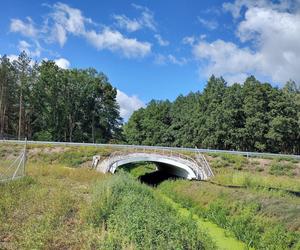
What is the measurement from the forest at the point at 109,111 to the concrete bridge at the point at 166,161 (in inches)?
986

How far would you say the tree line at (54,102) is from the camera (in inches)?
2702

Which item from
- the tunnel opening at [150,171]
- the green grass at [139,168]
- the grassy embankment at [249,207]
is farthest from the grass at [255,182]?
the green grass at [139,168]

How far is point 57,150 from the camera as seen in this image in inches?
1735

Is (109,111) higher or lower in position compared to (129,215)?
higher

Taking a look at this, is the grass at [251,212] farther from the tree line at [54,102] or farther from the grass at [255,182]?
the tree line at [54,102]

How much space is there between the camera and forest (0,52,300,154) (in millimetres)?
63594

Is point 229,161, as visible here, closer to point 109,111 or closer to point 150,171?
point 150,171

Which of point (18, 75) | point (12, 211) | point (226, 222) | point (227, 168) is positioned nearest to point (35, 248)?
point (12, 211)

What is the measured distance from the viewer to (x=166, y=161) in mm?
38750

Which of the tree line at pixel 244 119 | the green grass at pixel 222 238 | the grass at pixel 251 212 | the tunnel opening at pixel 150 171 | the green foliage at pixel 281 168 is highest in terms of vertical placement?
the tree line at pixel 244 119

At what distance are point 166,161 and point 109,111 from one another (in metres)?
39.0

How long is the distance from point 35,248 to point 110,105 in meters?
66.9

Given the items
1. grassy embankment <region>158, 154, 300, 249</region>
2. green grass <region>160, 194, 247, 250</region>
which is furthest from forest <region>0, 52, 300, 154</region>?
green grass <region>160, 194, 247, 250</region>

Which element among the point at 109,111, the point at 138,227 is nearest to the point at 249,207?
the point at 138,227
